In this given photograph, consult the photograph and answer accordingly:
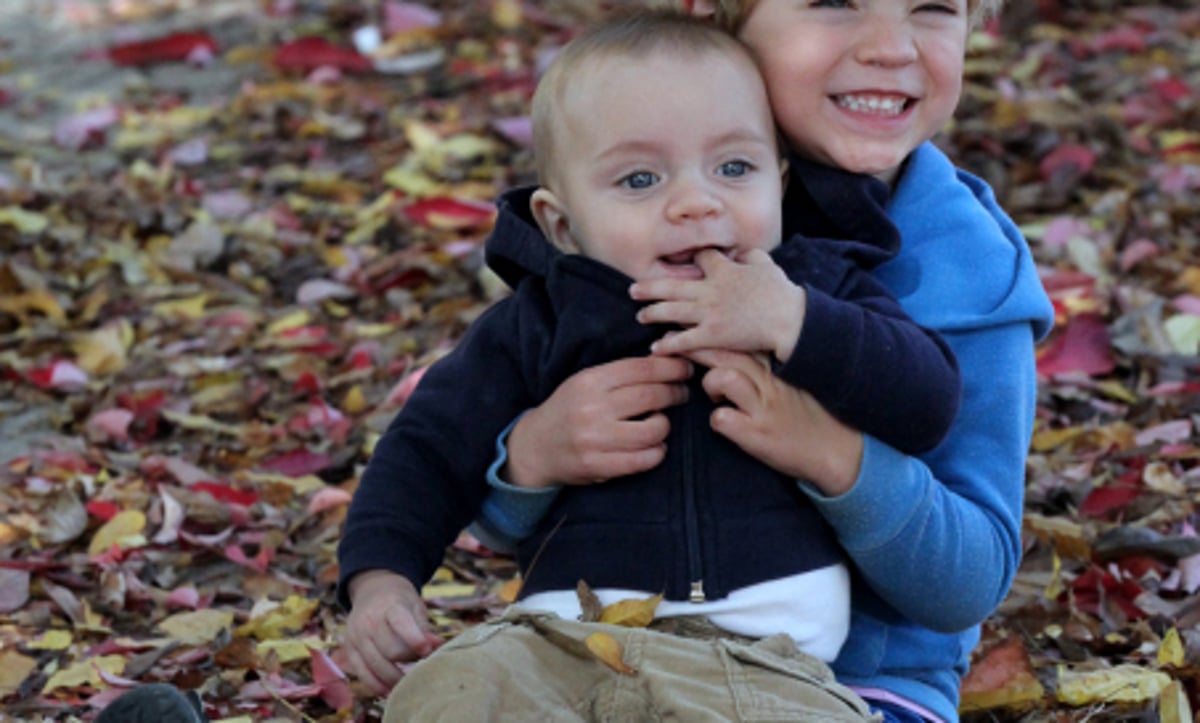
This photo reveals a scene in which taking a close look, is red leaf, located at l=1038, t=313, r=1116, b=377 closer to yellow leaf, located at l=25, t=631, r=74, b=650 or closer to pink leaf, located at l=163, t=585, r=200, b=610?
pink leaf, located at l=163, t=585, r=200, b=610

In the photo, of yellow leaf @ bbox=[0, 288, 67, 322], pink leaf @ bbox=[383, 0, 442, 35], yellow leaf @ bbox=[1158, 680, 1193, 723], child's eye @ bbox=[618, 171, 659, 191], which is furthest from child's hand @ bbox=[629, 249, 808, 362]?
pink leaf @ bbox=[383, 0, 442, 35]

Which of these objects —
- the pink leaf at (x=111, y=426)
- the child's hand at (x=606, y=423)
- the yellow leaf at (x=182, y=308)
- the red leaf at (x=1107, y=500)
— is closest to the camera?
the child's hand at (x=606, y=423)

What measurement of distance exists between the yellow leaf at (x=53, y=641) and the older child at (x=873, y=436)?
1.18 metres

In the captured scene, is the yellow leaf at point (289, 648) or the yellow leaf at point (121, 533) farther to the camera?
the yellow leaf at point (121, 533)

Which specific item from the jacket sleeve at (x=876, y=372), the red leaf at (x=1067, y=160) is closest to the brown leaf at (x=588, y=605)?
the jacket sleeve at (x=876, y=372)

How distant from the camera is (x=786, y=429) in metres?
2.19

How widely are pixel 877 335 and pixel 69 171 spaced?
4.84m

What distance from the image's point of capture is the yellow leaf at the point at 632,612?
7.24ft

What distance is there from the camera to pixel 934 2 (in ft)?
8.38

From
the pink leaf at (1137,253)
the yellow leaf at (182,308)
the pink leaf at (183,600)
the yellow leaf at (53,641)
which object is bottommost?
the pink leaf at (1137,253)

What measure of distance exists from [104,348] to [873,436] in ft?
10.3

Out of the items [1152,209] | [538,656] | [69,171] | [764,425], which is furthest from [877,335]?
[69,171]

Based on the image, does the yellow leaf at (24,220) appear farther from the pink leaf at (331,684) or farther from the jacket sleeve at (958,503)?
the jacket sleeve at (958,503)

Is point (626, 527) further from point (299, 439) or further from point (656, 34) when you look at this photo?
point (299, 439)
